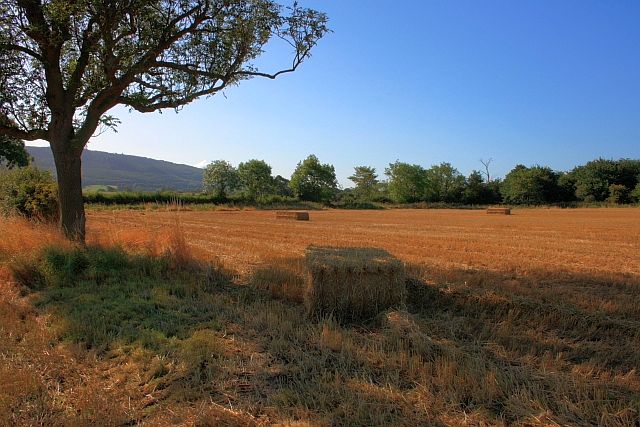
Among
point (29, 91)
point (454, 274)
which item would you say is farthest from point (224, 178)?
point (454, 274)

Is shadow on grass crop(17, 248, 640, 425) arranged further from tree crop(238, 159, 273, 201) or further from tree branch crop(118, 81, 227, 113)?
tree crop(238, 159, 273, 201)

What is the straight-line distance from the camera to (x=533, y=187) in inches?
3524

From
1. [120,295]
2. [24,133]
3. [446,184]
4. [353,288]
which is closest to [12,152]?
[24,133]

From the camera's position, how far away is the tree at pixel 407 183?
11024 cm

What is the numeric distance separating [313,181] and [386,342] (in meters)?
103

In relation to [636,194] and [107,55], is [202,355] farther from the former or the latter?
[636,194]

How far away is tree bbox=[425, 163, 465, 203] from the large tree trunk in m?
94.3

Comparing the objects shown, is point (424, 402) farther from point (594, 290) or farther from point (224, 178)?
point (224, 178)

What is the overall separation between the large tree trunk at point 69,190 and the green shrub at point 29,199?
3.49m

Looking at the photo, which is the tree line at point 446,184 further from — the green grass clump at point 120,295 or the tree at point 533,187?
the green grass clump at point 120,295

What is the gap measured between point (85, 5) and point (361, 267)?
8315mm

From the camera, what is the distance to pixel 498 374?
13.7ft

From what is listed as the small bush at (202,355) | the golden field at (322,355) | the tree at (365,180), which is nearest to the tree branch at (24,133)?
the golden field at (322,355)

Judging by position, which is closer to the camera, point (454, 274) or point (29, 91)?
point (454, 274)
